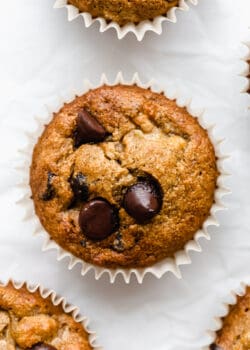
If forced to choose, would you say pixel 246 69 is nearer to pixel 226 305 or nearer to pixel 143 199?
pixel 143 199

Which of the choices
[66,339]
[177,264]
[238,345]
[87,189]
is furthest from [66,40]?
[238,345]

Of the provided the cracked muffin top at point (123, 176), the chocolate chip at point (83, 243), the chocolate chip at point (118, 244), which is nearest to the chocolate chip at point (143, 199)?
the cracked muffin top at point (123, 176)

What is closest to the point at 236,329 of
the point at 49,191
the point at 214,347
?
the point at 214,347

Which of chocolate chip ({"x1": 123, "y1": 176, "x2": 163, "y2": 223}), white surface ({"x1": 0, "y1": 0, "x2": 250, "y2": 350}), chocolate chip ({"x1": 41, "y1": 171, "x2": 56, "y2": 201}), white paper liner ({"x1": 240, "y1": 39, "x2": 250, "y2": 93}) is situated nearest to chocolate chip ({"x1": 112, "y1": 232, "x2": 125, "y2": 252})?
chocolate chip ({"x1": 123, "y1": 176, "x2": 163, "y2": 223})

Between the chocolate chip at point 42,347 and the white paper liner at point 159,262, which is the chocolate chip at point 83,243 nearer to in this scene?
the white paper liner at point 159,262

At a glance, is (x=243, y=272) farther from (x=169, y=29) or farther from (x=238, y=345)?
(x=169, y=29)

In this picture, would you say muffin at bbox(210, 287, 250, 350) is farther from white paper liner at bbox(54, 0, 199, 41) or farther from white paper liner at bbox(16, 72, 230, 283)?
white paper liner at bbox(54, 0, 199, 41)

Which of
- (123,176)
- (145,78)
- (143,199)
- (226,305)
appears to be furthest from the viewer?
(145,78)
